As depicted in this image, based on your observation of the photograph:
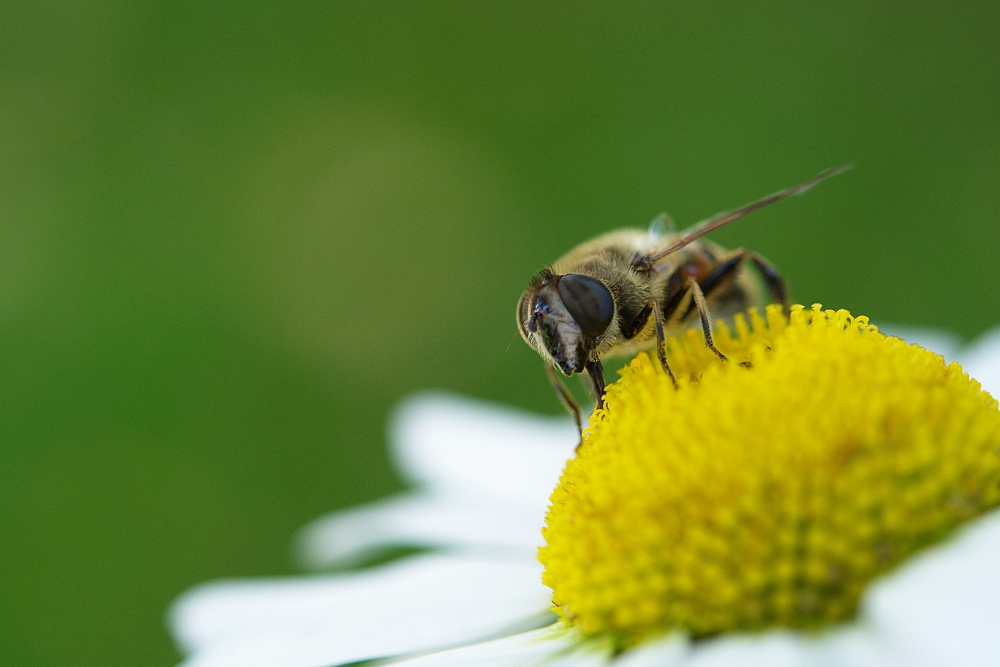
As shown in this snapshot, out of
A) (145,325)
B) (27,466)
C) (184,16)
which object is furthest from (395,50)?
(27,466)

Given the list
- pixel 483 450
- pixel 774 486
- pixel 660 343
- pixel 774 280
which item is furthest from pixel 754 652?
pixel 483 450

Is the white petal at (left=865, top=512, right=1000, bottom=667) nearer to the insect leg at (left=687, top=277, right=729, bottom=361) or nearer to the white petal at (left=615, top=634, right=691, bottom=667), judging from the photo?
the white petal at (left=615, top=634, right=691, bottom=667)

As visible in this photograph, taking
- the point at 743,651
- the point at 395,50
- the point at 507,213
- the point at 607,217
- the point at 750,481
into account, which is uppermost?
the point at 395,50

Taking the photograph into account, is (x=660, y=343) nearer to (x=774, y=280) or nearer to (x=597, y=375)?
(x=597, y=375)

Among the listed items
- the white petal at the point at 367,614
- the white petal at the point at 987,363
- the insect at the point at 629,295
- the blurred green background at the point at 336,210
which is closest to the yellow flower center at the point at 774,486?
the insect at the point at 629,295

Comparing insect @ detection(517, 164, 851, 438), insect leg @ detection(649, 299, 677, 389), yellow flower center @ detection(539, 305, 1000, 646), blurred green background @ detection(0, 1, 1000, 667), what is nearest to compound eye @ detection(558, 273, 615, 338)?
insect @ detection(517, 164, 851, 438)

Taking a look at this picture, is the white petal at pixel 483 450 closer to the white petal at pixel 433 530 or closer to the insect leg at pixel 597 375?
the white petal at pixel 433 530

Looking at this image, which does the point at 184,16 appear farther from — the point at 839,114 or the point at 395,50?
the point at 839,114
